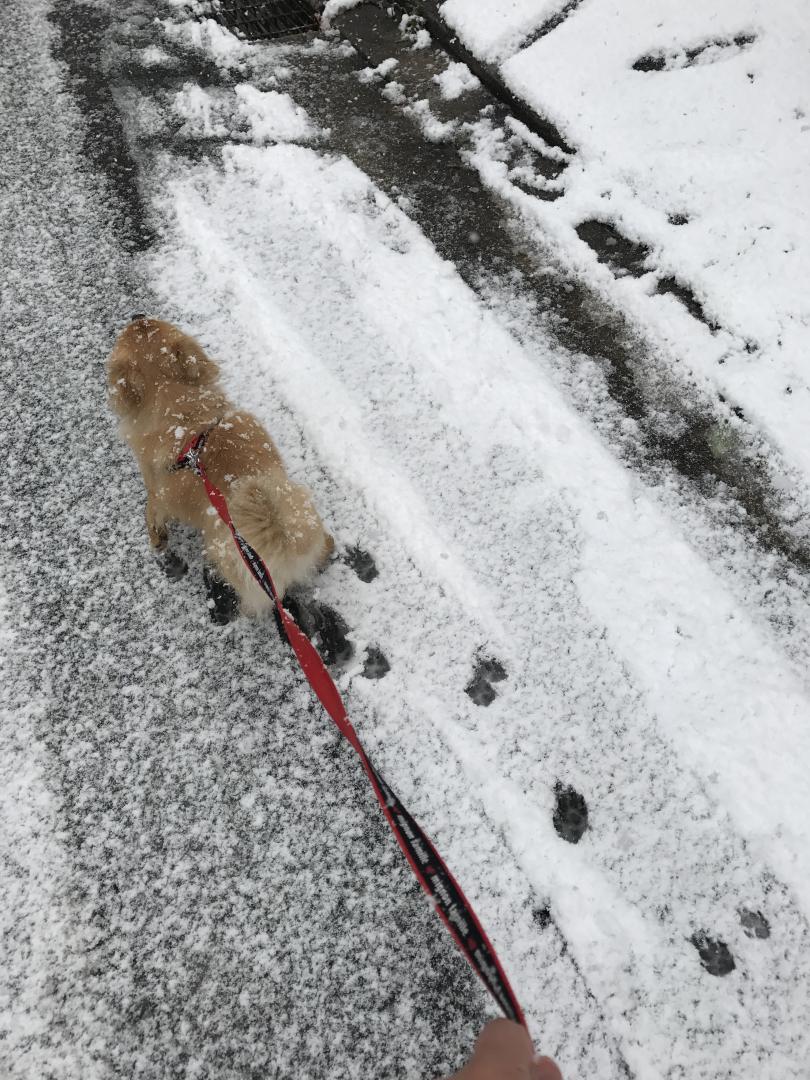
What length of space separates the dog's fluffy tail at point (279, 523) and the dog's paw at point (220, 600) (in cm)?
40

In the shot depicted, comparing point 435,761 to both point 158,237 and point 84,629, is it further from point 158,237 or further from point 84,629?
point 158,237

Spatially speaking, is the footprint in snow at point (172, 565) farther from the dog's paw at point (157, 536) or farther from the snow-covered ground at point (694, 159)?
the snow-covered ground at point (694, 159)

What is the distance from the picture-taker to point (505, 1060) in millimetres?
978

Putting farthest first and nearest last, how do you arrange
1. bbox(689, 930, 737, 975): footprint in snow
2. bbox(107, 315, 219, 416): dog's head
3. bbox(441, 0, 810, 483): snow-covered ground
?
bbox(441, 0, 810, 483): snow-covered ground → bbox(107, 315, 219, 416): dog's head → bbox(689, 930, 737, 975): footprint in snow

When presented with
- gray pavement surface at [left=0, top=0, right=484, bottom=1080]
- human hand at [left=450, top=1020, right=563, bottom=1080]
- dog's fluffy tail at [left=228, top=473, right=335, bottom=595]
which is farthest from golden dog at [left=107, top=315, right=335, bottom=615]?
human hand at [left=450, top=1020, right=563, bottom=1080]

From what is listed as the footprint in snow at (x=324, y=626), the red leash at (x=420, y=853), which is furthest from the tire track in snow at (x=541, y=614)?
the red leash at (x=420, y=853)

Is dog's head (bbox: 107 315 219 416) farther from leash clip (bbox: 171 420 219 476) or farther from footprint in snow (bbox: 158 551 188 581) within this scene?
footprint in snow (bbox: 158 551 188 581)

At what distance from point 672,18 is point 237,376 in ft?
11.9

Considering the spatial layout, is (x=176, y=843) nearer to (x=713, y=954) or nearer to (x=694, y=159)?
(x=713, y=954)

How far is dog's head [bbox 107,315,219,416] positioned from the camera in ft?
8.06

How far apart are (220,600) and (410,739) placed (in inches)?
37.2

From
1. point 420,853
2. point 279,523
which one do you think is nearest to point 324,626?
point 279,523

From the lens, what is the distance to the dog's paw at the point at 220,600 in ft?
8.26

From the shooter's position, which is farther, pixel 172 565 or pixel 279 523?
pixel 172 565
